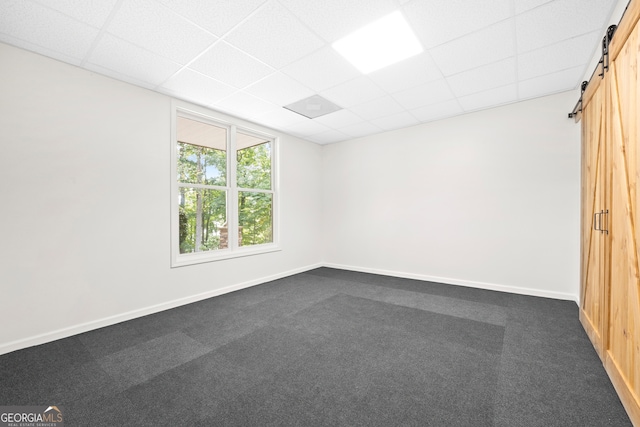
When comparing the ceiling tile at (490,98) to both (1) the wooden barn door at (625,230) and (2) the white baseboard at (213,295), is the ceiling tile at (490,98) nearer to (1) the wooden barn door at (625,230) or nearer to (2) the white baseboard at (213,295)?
(1) the wooden barn door at (625,230)

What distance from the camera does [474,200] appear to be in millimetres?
4273

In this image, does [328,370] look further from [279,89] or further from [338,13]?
[279,89]

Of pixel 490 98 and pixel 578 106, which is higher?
pixel 490 98

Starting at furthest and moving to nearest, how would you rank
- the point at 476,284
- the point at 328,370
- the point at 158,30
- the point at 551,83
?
the point at 476,284 → the point at 551,83 → the point at 158,30 → the point at 328,370

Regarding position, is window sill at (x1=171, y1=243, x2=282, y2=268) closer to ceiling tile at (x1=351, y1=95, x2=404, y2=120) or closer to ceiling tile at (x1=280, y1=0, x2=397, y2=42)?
ceiling tile at (x1=351, y1=95, x2=404, y2=120)

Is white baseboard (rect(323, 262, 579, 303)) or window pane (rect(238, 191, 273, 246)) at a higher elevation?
window pane (rect(238, 191, 273, 246))

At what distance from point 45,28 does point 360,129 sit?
13.8 feet

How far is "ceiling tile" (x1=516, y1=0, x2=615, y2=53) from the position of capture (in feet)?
6.82

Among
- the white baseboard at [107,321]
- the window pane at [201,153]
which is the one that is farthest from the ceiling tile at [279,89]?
the white baseboard at [107,321]

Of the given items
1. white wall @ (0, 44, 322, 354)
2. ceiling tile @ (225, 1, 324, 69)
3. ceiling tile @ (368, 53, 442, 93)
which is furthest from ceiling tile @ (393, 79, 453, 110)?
white wall @ (0, 44, 322, 354)

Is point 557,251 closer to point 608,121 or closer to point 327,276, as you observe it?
point 608,121

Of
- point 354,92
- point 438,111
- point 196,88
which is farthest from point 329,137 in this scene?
point 196,88

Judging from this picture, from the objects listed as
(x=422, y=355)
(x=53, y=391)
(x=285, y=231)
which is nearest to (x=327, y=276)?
(x=285, y=231)

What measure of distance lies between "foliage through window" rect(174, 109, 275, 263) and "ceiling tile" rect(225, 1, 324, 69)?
185cm
